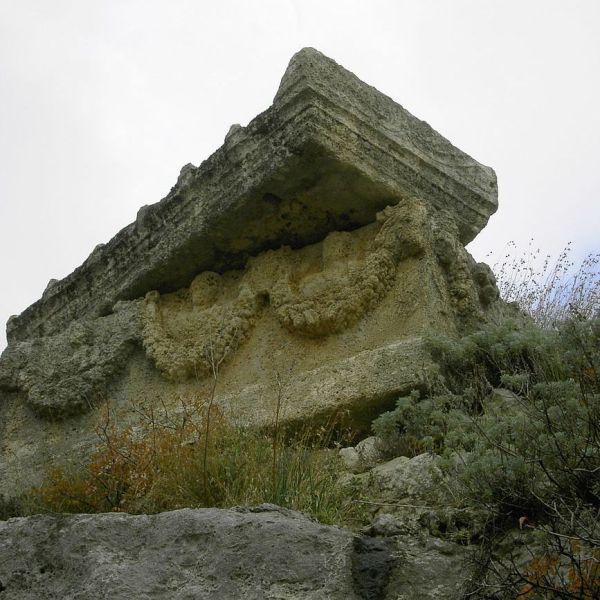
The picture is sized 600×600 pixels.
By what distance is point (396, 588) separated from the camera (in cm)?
245

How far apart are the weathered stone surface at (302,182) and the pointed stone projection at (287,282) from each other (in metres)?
0.01

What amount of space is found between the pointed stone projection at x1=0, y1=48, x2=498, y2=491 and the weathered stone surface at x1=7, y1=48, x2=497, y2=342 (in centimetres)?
1

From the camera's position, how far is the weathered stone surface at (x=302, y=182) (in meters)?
4.93

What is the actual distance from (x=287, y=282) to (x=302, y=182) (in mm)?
610

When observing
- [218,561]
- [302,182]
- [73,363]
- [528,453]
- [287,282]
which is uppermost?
[302,182]

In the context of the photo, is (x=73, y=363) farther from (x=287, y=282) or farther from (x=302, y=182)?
(x=302, y=182)

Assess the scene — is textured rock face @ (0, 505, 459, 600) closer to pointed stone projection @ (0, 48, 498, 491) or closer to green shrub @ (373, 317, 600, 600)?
green shrub @ (373, 317, 600, 600)

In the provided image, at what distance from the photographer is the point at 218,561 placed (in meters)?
2.51

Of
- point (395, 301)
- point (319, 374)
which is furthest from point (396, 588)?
point (395, 301)

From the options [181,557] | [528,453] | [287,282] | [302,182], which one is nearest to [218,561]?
[181,557]

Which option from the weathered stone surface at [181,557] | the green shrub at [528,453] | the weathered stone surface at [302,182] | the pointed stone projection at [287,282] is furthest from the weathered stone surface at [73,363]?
the weathered stone surface at [181,557]

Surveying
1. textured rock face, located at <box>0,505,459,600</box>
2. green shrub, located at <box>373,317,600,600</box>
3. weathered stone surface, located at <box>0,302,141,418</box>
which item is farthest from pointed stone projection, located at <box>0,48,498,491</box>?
textured rock face, located at <box>0,505,459,600</box>

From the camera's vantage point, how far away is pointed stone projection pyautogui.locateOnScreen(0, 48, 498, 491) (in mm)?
4730

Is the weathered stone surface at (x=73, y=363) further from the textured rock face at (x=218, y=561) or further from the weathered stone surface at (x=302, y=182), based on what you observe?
the textured rock face at (x=218, y=561)
